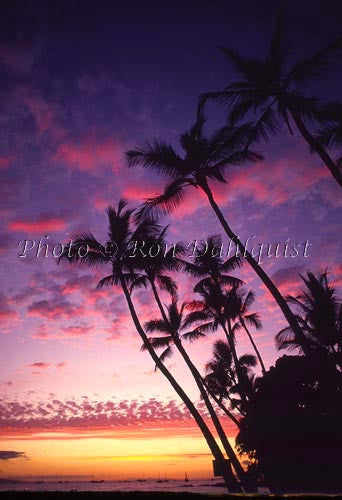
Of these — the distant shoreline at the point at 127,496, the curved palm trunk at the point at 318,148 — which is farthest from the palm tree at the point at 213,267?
the distant shoreline at the point at 127,496

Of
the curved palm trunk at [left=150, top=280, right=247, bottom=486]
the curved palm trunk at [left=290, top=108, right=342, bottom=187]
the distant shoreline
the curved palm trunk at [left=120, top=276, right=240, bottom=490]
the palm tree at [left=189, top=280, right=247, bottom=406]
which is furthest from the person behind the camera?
the palm tree at [left=189, top=280, right=247, bottom=406]

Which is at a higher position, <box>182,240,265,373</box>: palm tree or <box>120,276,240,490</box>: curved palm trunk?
<box>182,240,265,373</box>: palm tree

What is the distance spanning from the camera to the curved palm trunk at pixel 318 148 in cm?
1159

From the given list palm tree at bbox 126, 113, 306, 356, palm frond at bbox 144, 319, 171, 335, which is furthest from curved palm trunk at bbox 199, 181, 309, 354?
palm frond at bbox 144, 319, 171, 335

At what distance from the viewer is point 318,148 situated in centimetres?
1220

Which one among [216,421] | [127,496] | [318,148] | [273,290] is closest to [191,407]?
[216,421]

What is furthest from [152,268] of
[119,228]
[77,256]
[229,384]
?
[229,384]

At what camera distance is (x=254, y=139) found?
45.0 feet

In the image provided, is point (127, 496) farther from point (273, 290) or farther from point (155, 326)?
point (155, 326)

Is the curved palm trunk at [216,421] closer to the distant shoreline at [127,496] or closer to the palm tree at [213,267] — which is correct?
the palm tree at [213,267]

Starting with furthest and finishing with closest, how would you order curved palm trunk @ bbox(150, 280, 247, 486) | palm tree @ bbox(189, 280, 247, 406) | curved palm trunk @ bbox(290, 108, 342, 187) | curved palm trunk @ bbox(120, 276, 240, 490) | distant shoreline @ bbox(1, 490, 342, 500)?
palm tree @ bbox(189, 280, 247, 406) < curved palm trunk @ bbox(150, 280, 247, 486) < curved palm trunk @ bbox(120, 276, 240, 490) < curved palm trunk @ bbox(290, 108, 342, 187) < distant shoreline @ bbox(1, 490, 342, 500)

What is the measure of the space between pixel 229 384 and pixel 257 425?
14212mm

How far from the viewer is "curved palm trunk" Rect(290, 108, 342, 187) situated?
11.6 metres

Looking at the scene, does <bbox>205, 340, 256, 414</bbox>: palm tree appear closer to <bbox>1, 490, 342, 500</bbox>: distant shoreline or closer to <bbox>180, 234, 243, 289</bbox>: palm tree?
<bbox>180, 234, 243, 289</bbox>: palm tree
